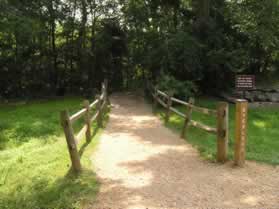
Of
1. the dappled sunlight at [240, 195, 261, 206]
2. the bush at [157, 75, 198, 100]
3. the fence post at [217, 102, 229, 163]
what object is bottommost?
the dappled sunlight at [240, 195, 261, 206]

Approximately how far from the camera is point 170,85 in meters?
14.0

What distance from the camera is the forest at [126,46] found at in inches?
→ 594

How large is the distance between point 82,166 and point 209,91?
13.3 metres

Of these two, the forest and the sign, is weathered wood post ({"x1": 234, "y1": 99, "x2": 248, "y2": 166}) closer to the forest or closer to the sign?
the sign

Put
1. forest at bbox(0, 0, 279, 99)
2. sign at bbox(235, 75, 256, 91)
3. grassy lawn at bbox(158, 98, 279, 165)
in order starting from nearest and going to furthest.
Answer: grassy lawn at bbox(158, 98, 279, 165), sign at bbox(235, 75, 256, 91), forest at bbox(0, 0, 279, 99)

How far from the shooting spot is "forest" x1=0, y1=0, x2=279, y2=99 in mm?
15094

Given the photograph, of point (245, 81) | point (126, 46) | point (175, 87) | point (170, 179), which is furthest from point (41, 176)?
point (126, 46)

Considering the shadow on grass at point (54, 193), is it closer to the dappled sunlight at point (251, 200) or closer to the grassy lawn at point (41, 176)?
the grassy lawn at point (41, 176)

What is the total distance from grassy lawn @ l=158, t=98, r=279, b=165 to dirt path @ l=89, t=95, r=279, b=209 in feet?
1.27

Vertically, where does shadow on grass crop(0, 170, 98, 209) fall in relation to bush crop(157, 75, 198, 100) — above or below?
below

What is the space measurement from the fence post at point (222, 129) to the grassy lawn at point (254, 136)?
0.97 ft

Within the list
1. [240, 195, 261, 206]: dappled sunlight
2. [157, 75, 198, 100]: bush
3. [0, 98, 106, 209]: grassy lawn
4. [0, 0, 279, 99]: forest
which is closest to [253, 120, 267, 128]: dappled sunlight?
[157, 75, 198, 100]: bush

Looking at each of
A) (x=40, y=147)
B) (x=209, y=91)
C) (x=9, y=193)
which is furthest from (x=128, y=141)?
(x=209, y=91)

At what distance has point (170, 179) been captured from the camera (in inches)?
196
